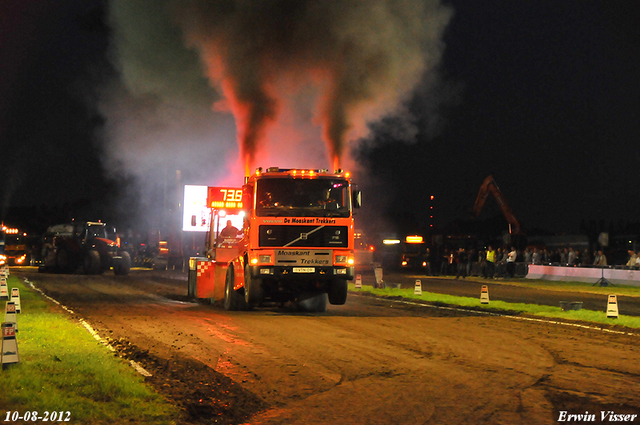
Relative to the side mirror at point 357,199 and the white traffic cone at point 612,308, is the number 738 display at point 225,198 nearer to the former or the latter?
the side mirror at point 357,199

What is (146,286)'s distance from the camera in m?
28.2

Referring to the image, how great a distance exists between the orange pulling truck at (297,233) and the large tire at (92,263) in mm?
21813

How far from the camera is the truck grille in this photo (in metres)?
16.1

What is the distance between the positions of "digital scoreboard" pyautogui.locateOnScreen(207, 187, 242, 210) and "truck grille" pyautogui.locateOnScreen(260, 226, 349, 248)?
13.3 ft

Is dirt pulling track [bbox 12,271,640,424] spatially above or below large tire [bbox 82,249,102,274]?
below

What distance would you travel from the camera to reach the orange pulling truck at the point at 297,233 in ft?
52.7

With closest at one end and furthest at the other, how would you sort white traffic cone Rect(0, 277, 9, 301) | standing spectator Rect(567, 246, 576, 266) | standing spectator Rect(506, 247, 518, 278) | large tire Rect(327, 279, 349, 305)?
large tire Rect(327, 279, 349, 305) → white traffic cone Rect(0, 277, 9, 301) → standing spectator Rect(567, 246, 576, 266) → standing spectator Rect(506, 247, 518, 278)

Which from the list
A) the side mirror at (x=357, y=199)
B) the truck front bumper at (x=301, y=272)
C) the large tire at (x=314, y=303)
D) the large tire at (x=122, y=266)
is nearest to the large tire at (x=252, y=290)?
the truck front bumper at (x=301, y=272)

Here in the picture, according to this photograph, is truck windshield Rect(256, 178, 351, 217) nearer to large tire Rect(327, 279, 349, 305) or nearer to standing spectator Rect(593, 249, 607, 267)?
large tire Rect(327, 279, 349, 305)

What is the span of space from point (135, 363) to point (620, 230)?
8354 centimetres

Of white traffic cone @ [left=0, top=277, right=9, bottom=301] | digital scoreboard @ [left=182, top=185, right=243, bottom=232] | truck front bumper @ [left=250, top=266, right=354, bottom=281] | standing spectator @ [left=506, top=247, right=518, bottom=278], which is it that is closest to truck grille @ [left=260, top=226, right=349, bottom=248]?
truck front bumper @ [left=250, top=266, right=354, bottom=281]

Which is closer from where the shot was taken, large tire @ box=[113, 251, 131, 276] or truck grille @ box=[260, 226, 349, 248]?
truck grille @ box=[260, 226, 349, 248]

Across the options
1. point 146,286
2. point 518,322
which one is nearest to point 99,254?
point 146,286

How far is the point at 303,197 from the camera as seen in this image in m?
16.3
